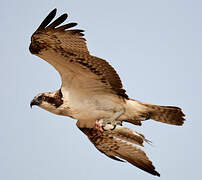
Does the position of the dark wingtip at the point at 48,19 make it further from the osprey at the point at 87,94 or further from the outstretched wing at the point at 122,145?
the outstretched wing at the point at 122,145

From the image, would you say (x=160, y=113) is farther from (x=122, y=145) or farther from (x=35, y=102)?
(x=35, y=102)

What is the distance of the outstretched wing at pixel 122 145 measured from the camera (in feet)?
27.2

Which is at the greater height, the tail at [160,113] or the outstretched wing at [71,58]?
the outstretched wing at [71,58]

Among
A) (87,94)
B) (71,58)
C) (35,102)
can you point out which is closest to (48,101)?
(35,102)

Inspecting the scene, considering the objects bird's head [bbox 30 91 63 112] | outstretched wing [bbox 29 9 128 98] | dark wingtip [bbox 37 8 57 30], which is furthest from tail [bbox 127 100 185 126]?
dark wingtip [bbox 37 8 57 30]

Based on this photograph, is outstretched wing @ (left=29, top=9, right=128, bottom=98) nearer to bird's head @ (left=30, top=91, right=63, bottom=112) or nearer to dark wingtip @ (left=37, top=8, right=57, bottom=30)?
dark wingtip @ (left=37, top=8, right=57, bottom=30)

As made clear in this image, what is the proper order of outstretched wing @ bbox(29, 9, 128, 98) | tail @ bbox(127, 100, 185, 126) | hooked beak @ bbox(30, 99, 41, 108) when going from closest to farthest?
outstretched wing @ bbox(29, 9, 128, 98)
tail @ bbox(127, 100, 185, 126)
hooked beak @ bbox(30, 99, 41, 108)

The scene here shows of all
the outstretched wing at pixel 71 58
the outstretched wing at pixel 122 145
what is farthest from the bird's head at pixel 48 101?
the outstretched wing at pixel 122 145

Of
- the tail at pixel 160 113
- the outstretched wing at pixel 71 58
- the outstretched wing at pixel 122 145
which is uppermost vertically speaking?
the outstretched wing at pixel 71 58

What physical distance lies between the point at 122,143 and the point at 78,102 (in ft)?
4.15

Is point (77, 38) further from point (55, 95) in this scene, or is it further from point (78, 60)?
point (55, 95)

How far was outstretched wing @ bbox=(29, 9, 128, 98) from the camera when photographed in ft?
24.1

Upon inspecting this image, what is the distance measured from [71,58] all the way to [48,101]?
0.87 metres

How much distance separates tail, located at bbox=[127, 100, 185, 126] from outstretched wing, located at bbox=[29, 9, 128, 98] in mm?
283
